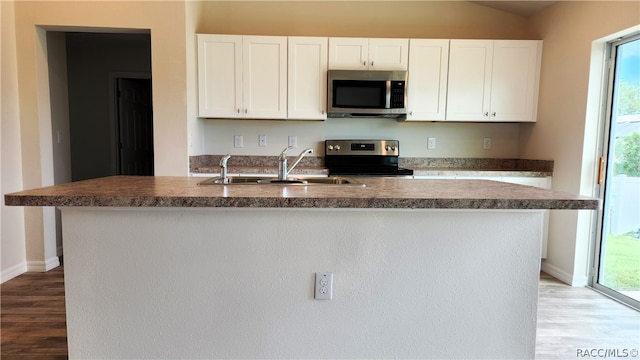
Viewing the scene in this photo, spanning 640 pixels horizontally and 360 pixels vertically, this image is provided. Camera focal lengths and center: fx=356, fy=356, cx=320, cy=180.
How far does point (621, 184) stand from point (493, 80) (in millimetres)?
1311

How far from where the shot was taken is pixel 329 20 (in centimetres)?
354

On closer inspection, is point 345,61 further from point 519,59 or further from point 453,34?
point 519,59

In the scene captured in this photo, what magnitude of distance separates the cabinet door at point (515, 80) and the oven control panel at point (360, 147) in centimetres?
100

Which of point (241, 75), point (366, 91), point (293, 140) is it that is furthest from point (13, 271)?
point (366, 91)

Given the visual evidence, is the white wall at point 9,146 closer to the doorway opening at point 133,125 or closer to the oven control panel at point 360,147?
the doorway opening at point 133,125

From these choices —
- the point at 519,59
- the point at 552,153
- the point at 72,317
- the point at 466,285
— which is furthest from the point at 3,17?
the point at 552,153

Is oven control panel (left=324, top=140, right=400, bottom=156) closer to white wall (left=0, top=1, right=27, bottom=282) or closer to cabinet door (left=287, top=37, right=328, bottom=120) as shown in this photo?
cabinet door (left=287, top=37, right=328, bottom=120)

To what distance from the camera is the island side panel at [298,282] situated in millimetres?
1391

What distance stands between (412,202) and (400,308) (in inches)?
19.2

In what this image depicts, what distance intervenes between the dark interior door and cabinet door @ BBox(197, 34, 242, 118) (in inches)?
75.9

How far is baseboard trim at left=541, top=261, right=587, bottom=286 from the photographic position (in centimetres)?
285

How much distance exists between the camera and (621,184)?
8.62 ft

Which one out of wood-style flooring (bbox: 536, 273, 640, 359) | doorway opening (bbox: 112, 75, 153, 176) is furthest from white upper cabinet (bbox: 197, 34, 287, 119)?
wood-style flooring (bbox: 536, 273, 640, 359)

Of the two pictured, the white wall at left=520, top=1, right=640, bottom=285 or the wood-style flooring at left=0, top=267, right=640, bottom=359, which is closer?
the wood-style flooring at left=0, top=267, right=640, bottom=359
